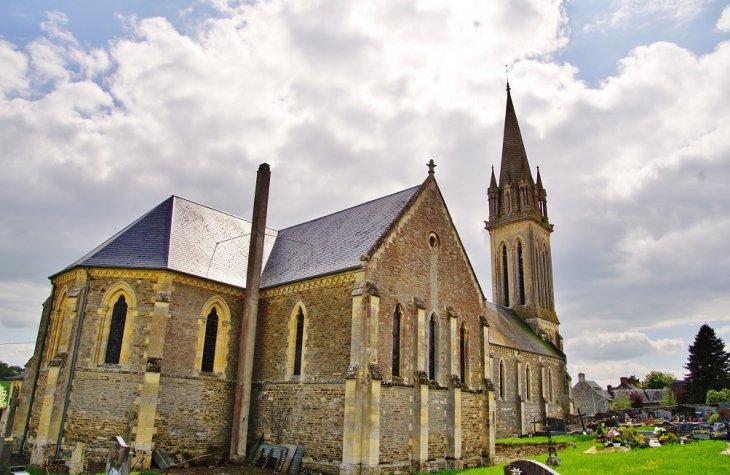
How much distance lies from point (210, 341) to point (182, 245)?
4626mm

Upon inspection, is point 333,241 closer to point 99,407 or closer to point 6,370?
point 99,407

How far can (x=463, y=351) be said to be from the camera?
82.5 ft

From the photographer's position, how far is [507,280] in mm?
57781

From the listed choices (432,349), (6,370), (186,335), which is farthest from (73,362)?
(6,370)

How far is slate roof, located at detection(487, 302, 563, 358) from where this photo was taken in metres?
42.3

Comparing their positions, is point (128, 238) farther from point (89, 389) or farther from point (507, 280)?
point (507, 280)

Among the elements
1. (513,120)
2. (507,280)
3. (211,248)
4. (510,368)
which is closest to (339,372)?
(211,248)

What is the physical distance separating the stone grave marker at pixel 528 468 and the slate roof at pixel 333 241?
12.4 meters

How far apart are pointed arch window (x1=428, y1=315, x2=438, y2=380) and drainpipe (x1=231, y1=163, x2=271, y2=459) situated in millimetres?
7773

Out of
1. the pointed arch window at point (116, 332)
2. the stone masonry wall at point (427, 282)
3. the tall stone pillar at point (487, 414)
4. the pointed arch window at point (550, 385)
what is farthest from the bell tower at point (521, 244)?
the pointed arch window at point (116, 332)

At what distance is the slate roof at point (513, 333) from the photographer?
42312 mm

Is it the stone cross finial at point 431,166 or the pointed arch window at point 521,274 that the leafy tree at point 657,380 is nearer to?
the pointed arch window at point 521,274

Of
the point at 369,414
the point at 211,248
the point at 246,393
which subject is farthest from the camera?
the point at 211,248

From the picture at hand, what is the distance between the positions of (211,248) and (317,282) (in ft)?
21.6
